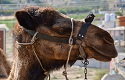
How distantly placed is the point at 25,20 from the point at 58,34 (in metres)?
0.30

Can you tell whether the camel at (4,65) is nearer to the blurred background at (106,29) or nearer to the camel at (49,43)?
the blurred background at (106,29)

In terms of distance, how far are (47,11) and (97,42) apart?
530 mm

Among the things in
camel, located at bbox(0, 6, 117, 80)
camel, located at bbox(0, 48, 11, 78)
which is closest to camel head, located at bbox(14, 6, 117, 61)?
camel, located at bbox(0, 6, 117, 80)

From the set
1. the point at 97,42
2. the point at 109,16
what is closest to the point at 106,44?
the point at 97,42

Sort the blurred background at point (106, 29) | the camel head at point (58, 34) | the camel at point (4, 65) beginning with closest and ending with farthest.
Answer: the camel head at point (58, 34)
the camel at point (4, 65)
the blurred background at point (106, 29)

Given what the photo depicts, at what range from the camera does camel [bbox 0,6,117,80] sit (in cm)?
326

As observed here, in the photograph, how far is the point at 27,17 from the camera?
3.36 metres

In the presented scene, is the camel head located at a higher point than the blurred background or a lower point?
higher

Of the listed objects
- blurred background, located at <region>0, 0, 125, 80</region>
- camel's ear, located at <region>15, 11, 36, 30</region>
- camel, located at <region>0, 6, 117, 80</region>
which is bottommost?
blurred background, located at <region>0, 0, 125, 80</region>

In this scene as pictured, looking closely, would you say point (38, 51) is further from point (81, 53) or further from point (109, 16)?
point (109, 16)

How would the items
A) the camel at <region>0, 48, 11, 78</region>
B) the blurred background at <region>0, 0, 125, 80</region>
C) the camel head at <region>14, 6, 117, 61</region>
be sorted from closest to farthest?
1. the camel head at <region>14, 6, 117, 61</region>
2. the camel at <region>0, 48, 11, 78</region>
3. the blurred background at <region>0, 0, 125, 80</region>

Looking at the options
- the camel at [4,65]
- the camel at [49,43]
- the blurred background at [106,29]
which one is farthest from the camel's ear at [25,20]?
the camel at [4,65]

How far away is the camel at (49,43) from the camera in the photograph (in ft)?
10.7

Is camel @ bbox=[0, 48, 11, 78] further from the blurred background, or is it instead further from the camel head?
the camel head
